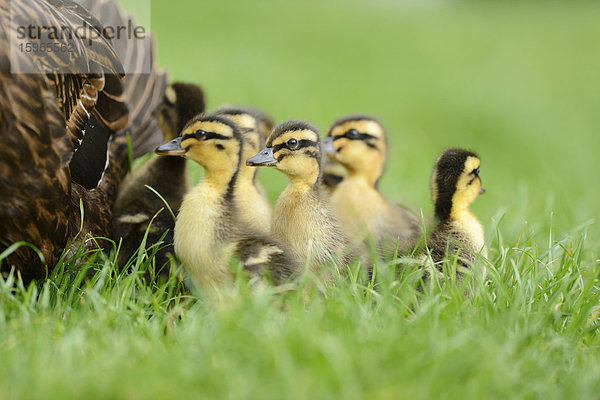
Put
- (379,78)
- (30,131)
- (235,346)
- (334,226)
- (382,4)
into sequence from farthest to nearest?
(382,4) < (379,78) < (334,226) < (30,131) < (235,346)

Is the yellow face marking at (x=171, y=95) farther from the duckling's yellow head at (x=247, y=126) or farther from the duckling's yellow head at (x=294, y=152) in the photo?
the duckling's yellow head at (x=294, y=152)

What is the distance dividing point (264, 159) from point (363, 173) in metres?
1.19

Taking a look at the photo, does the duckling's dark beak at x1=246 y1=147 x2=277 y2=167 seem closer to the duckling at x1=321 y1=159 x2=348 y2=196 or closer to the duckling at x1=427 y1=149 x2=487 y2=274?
the duckling at x1=427 y1=149 x2=487 y2=274

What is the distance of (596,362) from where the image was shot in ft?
7.76

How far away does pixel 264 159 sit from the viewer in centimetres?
289

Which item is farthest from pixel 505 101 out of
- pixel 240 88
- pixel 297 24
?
pixel 297 24

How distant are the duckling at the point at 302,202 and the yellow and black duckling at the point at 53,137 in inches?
29.1

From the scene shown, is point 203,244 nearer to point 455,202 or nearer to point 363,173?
point 455,202

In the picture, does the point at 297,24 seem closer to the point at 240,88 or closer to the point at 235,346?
the point at 240,88

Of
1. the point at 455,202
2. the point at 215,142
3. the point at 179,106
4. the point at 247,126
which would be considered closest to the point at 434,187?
the point at 455,202

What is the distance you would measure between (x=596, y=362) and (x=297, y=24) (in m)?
11.9

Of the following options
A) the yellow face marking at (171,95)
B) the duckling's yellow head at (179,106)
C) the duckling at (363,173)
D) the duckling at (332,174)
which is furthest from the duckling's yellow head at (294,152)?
the duckling at (332,174)

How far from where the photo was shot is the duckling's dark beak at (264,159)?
2.86 metres

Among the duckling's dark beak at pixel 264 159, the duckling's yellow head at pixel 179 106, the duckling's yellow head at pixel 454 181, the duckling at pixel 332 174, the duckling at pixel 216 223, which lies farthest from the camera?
the duckling at pixel 332 174
